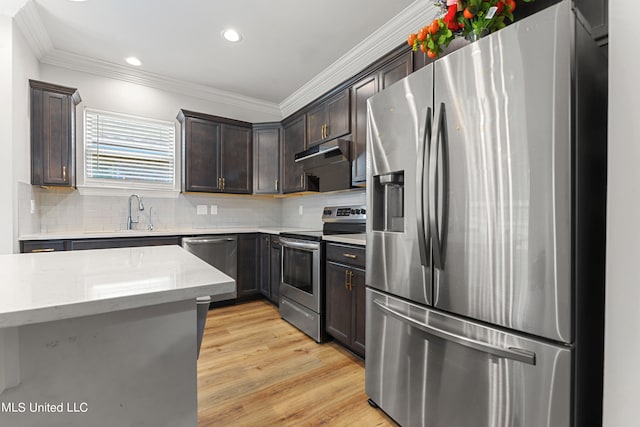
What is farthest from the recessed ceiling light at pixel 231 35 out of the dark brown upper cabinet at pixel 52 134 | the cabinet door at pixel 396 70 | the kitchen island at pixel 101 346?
the kitchen island at pixel 101 346

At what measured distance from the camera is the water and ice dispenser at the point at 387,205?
1.69 metres

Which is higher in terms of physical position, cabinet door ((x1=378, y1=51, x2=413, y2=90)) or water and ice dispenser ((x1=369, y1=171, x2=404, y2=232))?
cabinet door ((x1=378, y1=51, x2=413, y2=90))

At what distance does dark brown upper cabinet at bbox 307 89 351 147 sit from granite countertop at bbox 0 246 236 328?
2141 mm

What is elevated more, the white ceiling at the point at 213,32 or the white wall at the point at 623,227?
the white ceiling at the point at 213,32

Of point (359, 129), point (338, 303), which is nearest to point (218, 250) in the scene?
point (338, 303)

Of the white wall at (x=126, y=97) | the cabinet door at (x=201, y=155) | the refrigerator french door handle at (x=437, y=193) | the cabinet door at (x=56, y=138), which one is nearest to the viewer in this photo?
the refrigerator french door handle at (x=437, y=193)

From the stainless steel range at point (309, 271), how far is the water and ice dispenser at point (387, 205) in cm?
→ 83

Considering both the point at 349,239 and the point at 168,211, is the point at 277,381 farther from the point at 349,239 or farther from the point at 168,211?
the point at 168,211

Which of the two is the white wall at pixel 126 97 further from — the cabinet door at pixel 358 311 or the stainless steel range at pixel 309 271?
the cabinet door at pixel 358 311

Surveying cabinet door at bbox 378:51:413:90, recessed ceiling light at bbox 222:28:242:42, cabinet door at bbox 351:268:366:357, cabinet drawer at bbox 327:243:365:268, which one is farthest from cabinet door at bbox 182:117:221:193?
cabinet door at bbox 351:268:366:357

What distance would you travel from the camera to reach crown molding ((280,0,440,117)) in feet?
7.14

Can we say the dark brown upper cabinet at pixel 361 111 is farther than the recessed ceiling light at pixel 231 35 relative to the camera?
No

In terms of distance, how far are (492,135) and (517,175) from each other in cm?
19

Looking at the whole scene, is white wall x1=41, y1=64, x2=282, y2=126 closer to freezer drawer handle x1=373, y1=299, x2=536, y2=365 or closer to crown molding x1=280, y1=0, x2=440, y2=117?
crown molding x1=280, y1=0, x2=440, y2=117
